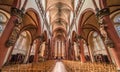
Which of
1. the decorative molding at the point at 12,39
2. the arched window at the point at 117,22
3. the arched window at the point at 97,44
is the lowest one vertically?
the decorative molding at the point at 12,39

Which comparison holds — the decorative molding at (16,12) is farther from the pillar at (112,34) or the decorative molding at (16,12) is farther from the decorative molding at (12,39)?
the pillar at (112,34)

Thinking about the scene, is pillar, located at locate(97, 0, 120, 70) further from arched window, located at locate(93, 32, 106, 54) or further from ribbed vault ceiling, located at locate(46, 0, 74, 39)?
ribbed vault ceiling, located at locate(46, 0, 74, 39)

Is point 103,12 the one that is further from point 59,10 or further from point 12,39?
point 59,10

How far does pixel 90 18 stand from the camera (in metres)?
11.2

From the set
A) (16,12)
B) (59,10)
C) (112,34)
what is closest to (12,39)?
(16,12)

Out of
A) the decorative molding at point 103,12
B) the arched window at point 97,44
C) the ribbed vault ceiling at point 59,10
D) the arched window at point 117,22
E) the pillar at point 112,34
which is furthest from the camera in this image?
the ribbed vault ceiling at point 59,10

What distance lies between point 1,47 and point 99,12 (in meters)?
5.46

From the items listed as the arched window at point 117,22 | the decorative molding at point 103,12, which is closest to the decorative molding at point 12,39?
the decorative molding at point 103,12

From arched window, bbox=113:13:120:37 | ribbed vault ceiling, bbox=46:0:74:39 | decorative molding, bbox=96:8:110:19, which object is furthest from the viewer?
ribbed vault ceiling, bbox=46:0:74:39

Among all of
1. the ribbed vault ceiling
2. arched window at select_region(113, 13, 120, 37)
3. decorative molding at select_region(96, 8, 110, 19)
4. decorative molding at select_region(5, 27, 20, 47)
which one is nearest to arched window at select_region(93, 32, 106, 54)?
arched window at select_region(113, 13, 120, 37)

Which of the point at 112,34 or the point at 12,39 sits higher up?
the point at 112,34

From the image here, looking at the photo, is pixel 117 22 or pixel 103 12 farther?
pixel 117 22

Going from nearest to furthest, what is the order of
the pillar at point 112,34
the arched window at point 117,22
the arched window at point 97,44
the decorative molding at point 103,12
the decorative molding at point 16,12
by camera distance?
the pillar at point 112,34
the decorative molding at point 16,12
the decorative molding at point 103,12
the arched window at point 117,22
the arched window at point 97,44

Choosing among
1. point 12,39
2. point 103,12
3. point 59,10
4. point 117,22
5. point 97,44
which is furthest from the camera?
point 59,10
